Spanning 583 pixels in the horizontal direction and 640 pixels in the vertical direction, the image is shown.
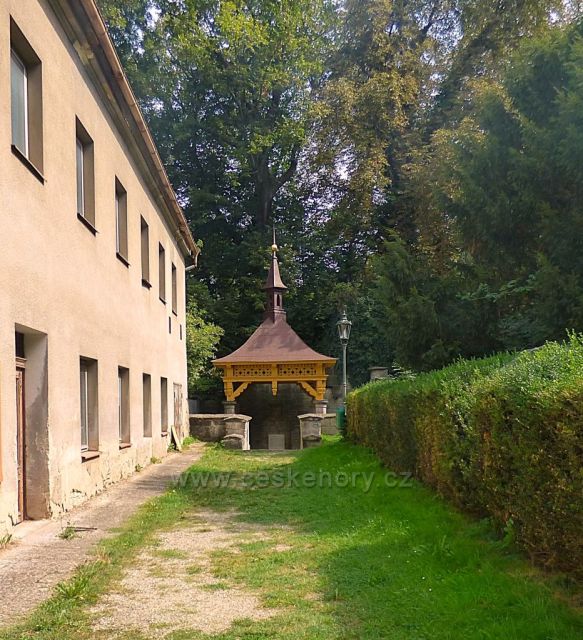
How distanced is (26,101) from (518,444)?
5.98 metres

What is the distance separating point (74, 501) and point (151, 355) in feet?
21.8

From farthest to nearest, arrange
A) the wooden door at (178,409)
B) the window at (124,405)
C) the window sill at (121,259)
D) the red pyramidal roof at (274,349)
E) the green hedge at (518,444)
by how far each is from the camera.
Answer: the red pyramidal roof at (274,349), the wooden door at (178,409), the window at (124,405), the window sill at (121,259), the green hedge at (518,444)

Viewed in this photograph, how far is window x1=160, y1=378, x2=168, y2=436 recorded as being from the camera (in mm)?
16398

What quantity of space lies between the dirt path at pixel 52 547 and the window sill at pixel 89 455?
1.75 feet

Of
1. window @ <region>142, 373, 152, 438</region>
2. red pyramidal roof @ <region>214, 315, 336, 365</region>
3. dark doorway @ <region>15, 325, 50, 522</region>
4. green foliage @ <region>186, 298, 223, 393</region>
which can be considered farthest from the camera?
red pyramidal roof @ <region>214, 315, 336, 365</region>

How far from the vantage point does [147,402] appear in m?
14.3

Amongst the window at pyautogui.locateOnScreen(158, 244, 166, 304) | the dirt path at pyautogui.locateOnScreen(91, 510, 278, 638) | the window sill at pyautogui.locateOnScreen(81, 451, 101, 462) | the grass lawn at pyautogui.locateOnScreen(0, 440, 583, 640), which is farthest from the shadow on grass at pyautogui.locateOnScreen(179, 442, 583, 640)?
the window at pyautogui.locateOnScreen(158, 244, 166, 304)

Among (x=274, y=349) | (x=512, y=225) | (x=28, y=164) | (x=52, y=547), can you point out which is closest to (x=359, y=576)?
(x=52, y=547)

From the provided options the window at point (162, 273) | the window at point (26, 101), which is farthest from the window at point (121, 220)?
the window at point (26, 101)

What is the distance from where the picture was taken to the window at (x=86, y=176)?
9.37 meters

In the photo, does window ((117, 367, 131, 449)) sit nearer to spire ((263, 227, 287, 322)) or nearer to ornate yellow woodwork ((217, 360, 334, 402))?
ornate yellow woodwork ((217, 360, 334, 402))

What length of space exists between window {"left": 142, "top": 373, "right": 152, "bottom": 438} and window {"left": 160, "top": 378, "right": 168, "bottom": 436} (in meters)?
1.88

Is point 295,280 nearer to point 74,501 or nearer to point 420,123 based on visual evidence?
point 420,123

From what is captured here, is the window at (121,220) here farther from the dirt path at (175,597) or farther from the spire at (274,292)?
the spire at (274,292)
